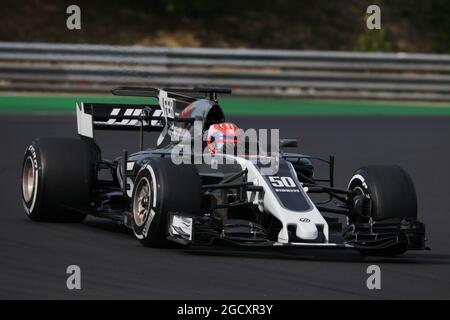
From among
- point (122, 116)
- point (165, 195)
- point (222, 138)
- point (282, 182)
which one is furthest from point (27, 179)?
point (282, 182)

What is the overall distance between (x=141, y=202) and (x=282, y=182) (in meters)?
1.17

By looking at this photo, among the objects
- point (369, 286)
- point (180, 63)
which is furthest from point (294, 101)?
point (369, 286)

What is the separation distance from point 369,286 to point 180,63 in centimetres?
1666

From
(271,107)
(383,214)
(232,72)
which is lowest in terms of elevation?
(383,214)

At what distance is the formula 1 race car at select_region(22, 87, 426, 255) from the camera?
9984 millimetres

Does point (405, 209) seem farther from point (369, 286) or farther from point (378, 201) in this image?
point (369, 286)

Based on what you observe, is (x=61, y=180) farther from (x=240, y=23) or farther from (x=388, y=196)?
(x=240, y=23)

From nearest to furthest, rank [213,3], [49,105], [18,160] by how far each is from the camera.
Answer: [18,160] → [49,105] → [213,3]

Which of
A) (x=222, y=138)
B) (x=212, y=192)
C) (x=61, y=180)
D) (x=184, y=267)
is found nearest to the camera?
(x=184, y=267)

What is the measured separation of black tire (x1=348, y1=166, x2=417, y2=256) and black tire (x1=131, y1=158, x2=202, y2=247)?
1.43 meters

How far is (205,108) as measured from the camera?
1154cm

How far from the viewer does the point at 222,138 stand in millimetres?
11008

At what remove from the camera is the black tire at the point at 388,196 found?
1052 cm

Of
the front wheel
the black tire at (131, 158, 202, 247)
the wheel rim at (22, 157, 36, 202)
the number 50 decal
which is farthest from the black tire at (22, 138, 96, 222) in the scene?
the front wheel
